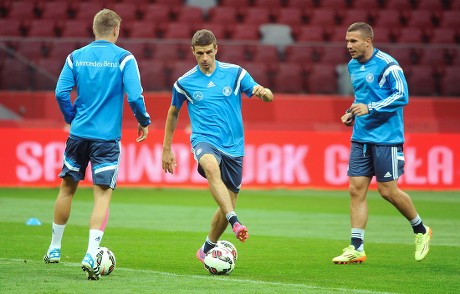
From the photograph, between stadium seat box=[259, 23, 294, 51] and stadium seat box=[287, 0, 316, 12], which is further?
stadium seat box=[287, 0, 316, 12]

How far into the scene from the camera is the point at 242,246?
1138cm

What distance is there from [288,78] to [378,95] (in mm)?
12811

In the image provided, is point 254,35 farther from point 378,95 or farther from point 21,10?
point 378,95

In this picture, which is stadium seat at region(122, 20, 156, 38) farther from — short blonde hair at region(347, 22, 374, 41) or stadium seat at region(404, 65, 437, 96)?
short blonde hair at region(347, 22, 374, 41)

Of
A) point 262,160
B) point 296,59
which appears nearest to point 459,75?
point 296,59

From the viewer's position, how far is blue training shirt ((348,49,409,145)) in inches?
392

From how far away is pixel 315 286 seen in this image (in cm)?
802

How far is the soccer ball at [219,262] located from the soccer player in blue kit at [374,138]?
1563mm

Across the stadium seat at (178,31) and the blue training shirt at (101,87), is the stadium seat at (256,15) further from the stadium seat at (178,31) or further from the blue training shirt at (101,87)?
the blue training shirt at (101,87)

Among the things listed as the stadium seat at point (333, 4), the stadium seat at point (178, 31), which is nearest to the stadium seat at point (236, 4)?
the stadium seat at point (178, 31)

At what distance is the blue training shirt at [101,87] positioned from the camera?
8.59 meters

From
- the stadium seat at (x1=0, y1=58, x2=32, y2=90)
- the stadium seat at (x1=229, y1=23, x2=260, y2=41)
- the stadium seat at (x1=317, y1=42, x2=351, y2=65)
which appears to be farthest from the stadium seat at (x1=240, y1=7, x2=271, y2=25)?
the stadium seat at (x1=0, y1=58, x2=32, y2=90)

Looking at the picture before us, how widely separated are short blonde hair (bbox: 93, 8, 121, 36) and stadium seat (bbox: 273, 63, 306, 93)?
554 inches

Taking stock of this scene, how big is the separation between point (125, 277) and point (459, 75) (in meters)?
15.8
